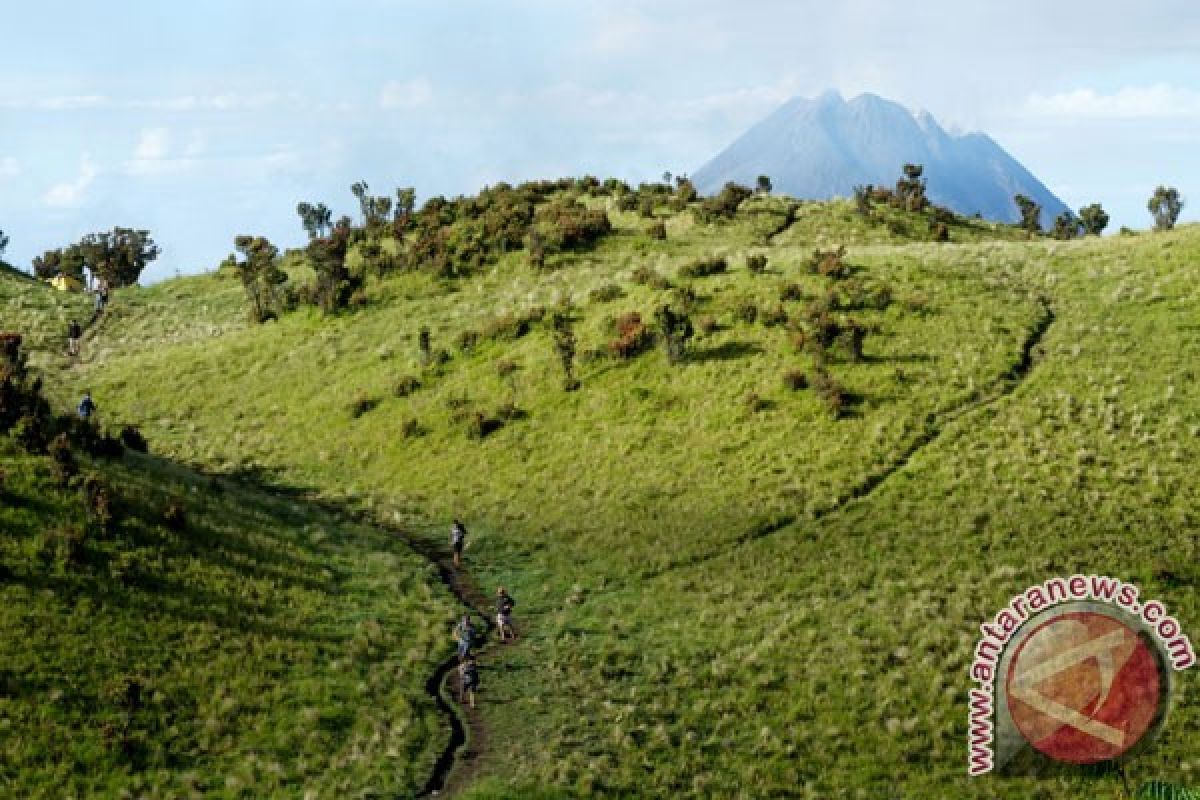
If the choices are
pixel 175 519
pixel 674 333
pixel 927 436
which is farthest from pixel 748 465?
pixel 175 519

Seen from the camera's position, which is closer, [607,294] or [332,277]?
[607,294]

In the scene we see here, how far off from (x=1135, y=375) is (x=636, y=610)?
22.9 meters

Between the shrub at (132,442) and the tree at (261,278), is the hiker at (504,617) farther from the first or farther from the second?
the tree at (261,278)

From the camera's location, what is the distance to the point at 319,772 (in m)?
18.7

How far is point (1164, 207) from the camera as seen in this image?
207 feet

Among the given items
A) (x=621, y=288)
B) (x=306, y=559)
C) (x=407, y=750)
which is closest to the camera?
(x=407, y=750)

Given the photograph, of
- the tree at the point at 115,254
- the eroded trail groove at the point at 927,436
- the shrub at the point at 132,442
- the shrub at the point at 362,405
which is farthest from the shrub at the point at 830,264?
the tree at the point at 115,254

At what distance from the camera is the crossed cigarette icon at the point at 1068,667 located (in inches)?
792

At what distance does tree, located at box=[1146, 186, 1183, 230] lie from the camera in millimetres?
61562

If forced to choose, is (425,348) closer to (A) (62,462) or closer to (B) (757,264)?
(B) (757,264)

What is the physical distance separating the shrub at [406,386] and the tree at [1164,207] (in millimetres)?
49475

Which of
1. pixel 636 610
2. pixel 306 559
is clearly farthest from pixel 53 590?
pixel 636 610

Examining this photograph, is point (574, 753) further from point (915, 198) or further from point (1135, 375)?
point (915, 198)

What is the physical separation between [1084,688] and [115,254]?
300 feet
